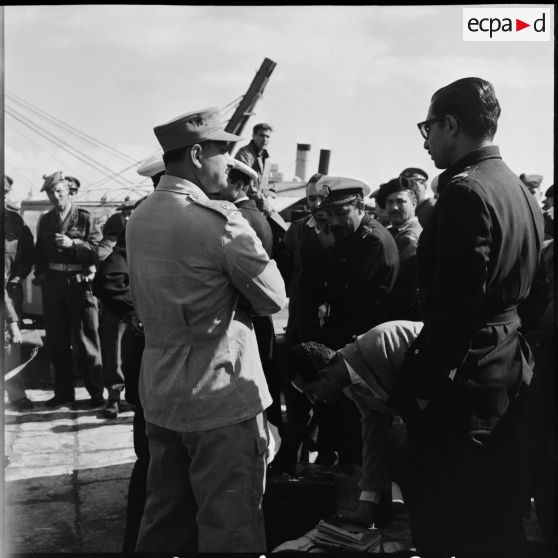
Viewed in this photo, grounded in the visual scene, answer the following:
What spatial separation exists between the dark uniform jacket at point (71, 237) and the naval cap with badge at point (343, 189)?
2.80 metres

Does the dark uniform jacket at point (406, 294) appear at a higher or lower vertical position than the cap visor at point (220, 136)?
lower

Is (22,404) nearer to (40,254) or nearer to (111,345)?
(111,345)

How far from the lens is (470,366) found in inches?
109

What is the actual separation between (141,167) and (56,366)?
3477 millimetres

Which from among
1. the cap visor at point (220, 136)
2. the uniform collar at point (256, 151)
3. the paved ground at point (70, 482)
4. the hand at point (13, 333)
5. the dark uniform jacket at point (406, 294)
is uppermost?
the uniform collar at point (256, 151)

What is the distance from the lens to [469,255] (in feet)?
8.50

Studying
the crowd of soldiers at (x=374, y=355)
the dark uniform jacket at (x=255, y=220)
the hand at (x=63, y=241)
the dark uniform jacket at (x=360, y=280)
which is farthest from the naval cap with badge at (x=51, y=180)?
the crowd of soldiers at (x=374, y=355)

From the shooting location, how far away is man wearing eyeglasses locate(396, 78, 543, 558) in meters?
2.69

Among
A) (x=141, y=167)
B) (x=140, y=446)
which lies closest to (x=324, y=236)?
(x=141, y=167)

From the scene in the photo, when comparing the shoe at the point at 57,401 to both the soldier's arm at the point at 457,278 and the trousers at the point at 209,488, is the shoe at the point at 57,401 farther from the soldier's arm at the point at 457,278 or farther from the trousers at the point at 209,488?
the soldier's arm at the point at 457,278

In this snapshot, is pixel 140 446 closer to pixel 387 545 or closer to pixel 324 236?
pixel 387 545

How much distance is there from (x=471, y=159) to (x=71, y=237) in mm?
4712

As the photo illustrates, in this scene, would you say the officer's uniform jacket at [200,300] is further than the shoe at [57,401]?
No

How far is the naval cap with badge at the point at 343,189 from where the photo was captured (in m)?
4.56
